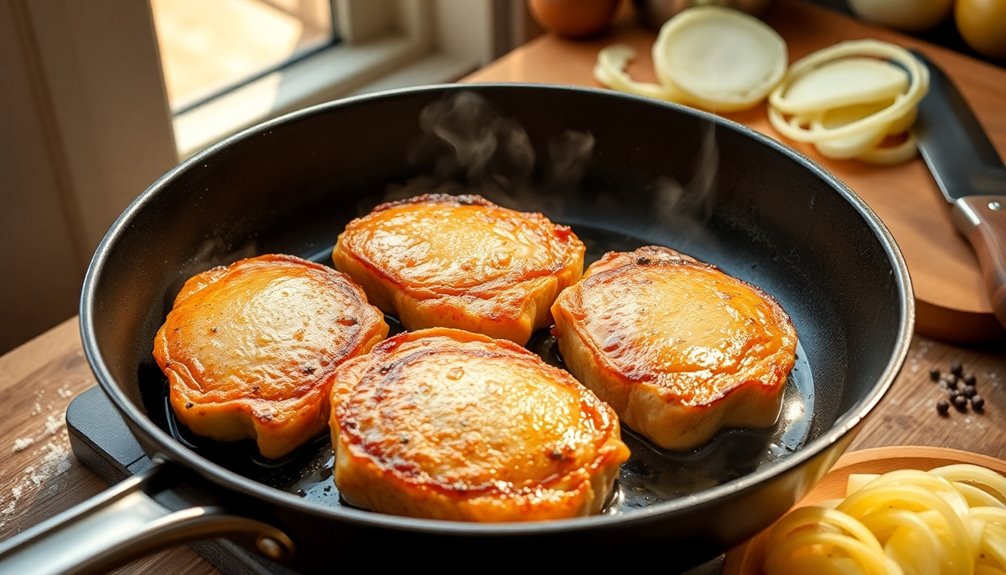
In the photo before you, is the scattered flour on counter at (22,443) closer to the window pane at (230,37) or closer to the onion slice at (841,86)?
the window pane at (230,37)

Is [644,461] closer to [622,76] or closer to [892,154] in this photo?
[892,154]

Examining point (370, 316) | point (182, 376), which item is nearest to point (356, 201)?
point (370, 316)

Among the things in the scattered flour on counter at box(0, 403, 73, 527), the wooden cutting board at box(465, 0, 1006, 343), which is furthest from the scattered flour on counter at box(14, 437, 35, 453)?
the wooden cutting board at box(465, 0, 1006, 343)

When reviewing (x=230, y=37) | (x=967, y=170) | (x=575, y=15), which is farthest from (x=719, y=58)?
(x=230, y=37)

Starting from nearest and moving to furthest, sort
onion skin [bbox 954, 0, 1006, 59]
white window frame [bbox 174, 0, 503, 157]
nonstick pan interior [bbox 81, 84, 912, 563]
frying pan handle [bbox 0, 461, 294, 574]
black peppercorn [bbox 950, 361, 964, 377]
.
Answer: frying pan handle [bbox 0, 461, 294, 574], nonstick pan interior [bbox 81, 84, 912, 563], black peppercorn [bbox 950, 361, 964, 377], onion skin [bbox 954, 0, 1006, 59], white window frame [bbox 174, 0, 503, 157]

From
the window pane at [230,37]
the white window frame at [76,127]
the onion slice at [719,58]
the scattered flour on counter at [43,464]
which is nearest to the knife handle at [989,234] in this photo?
the onion slice at [719,58]

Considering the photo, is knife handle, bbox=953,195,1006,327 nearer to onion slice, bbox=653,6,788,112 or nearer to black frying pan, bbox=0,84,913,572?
black frying pan, bbox=0,84,913,572
